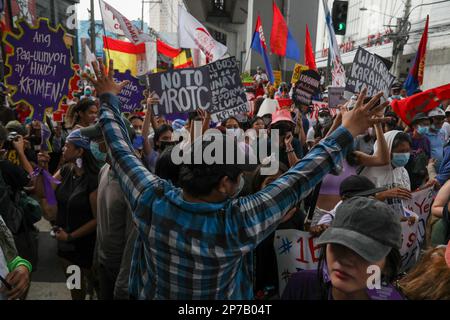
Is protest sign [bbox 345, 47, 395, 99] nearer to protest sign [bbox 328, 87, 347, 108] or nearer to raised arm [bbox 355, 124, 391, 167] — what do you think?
raised arm [bbox 355, 124, 391, 167]

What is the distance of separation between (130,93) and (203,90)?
78.8 inches

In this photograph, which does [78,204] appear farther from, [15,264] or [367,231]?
[367,231]

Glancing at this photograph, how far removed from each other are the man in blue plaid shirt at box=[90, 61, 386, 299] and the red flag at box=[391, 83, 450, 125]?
3.59 metres

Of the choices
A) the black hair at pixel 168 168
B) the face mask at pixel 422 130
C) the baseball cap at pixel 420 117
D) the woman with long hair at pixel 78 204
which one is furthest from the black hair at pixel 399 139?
the woman with long hair at pixel 78 204

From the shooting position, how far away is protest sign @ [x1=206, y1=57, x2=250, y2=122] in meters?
4.55

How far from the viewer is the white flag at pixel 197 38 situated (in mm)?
7562

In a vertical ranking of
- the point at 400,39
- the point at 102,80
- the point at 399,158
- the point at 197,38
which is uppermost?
the point at 400,39

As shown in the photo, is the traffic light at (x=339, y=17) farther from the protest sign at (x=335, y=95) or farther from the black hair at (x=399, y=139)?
the black hair at (x=399, y=139)

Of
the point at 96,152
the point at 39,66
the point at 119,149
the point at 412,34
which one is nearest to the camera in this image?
the point at 119,149

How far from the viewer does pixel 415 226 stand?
2721 mm

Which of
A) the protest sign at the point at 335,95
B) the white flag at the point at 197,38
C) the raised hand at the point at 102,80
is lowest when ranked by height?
the raised hand at the point at 102,80

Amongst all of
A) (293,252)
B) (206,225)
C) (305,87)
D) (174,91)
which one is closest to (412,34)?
(305,87)

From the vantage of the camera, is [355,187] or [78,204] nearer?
[355,187]

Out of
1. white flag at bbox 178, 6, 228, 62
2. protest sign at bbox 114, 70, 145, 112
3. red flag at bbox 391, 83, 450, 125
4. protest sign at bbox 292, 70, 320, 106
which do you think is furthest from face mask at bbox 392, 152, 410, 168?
white flag at bbox 178, 6, 228, 62
